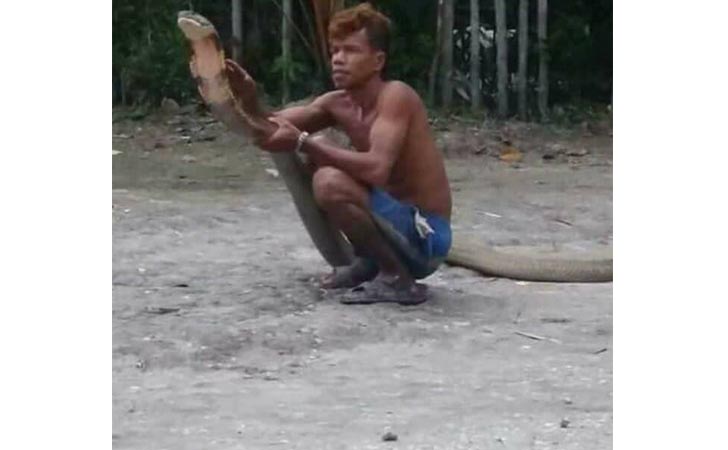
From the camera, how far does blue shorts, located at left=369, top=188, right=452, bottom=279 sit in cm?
447

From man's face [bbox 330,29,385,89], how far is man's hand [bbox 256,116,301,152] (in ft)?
0.82

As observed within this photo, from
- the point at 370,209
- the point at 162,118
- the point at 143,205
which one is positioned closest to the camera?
the point at 370,209

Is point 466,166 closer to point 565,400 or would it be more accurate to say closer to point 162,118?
point 162,118

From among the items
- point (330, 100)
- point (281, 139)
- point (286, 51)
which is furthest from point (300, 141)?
point (286, 51)

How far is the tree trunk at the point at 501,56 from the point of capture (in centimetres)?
959

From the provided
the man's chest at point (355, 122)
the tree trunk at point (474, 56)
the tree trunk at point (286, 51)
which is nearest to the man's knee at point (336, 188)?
the man's chest at point (355, 122)

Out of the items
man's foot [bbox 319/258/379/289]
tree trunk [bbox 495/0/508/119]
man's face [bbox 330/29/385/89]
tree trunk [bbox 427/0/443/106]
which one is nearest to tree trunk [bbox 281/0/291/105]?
tree trunk [bbox 427/0/443/106]

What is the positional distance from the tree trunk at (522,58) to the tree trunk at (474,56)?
26cm

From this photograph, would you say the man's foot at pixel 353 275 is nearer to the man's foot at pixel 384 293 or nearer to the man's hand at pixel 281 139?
the man's foot at pixel 384 293

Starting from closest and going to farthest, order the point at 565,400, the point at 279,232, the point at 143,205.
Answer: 1. the point at 565,400
2. the point at 279,232
3. the point at 143,205

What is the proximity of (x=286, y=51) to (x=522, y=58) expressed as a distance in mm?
1504
